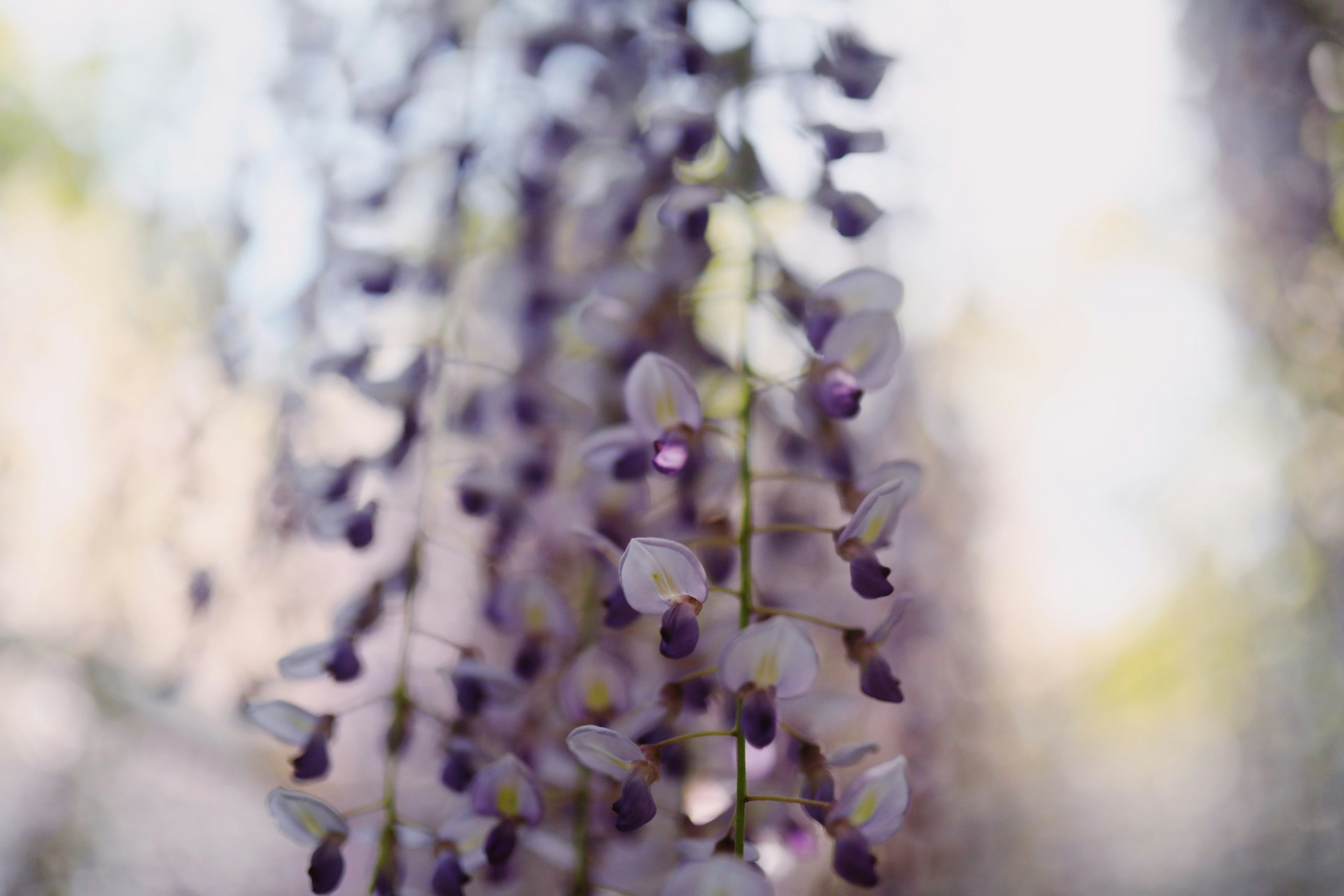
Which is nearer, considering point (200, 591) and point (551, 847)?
point (551, 847)

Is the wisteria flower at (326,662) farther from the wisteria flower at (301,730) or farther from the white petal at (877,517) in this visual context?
the white petal at (877,517)

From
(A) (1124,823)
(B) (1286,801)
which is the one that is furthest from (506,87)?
(A) (1124,823)

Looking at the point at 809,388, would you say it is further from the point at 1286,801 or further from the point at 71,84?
the point at 71,84

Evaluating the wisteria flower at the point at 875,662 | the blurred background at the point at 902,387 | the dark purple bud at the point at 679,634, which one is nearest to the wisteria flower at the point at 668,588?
the dark purple bud at the point at 679,634

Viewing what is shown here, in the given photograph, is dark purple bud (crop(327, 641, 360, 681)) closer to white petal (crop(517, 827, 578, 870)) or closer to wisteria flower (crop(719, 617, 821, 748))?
white petal (crop(517, 827, 578, 870))

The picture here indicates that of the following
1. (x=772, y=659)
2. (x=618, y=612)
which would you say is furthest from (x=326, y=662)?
(x=772, y=659)

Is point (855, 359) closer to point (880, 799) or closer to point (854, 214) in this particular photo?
point (854, 214)

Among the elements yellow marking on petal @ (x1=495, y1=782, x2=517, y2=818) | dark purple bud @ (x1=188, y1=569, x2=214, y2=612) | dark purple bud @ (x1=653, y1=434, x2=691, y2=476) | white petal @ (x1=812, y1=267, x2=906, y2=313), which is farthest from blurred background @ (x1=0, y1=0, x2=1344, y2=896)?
yellow marking on petal @ (x1=495, y1=782, x2=517, y2=818)
